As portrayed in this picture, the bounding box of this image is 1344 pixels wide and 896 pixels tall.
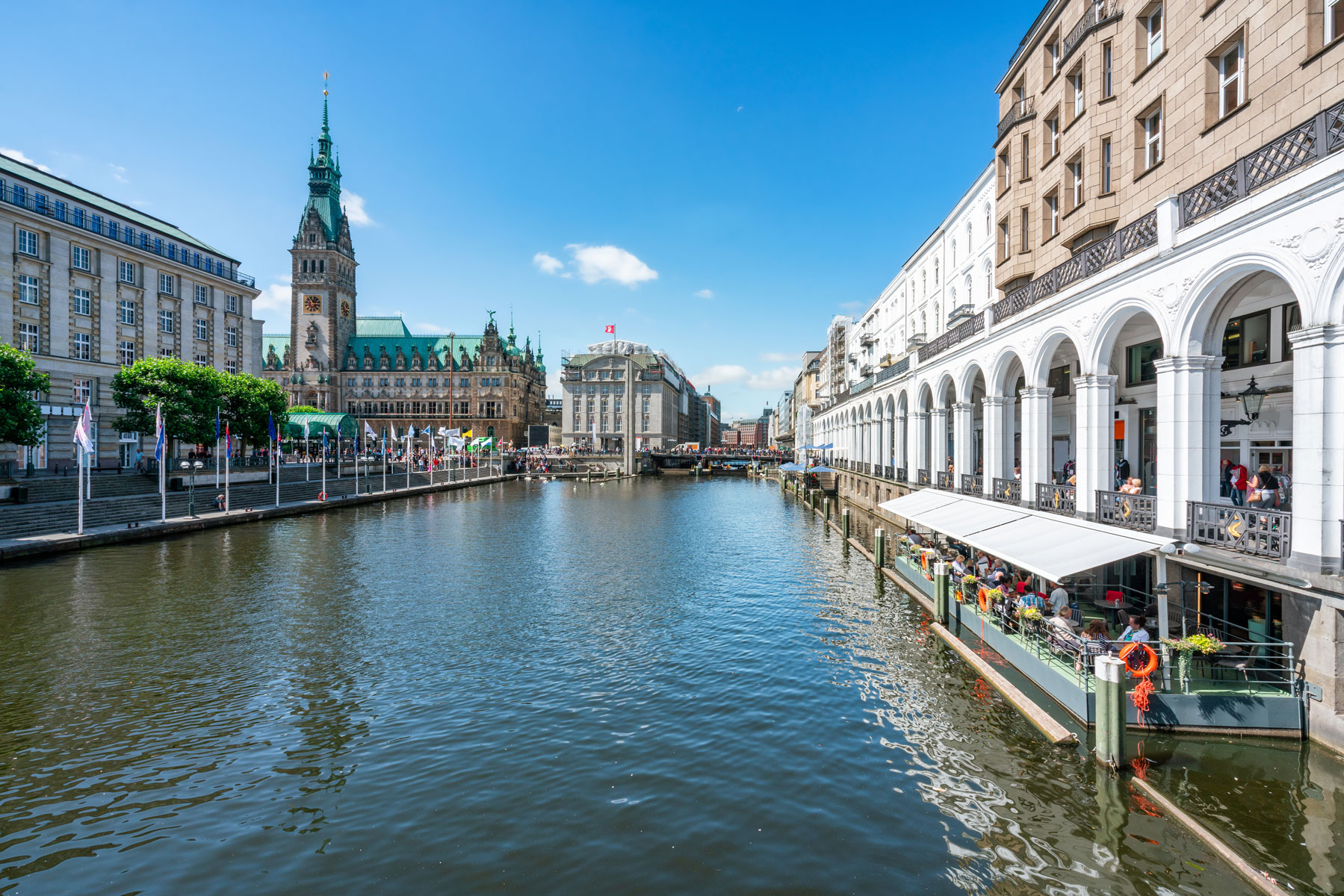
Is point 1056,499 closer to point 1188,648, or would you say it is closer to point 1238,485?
point 1238,485

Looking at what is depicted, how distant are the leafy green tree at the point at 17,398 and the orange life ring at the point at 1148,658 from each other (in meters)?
56.4

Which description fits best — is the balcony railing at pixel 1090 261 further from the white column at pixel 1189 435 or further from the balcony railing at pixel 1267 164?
the white column at pixel 1189 435

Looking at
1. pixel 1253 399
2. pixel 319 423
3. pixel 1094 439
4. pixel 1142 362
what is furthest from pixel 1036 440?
pixel 319 423

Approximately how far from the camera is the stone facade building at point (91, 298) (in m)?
58.1

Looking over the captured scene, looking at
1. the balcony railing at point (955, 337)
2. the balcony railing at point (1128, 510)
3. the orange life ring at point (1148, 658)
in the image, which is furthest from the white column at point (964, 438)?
the orange life ring at point (1148, 658)

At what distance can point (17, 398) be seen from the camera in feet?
→ 132

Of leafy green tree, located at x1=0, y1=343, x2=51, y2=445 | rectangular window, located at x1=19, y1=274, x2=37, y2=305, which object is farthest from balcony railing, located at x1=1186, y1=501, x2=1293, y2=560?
rectangular window, located at x1=19, y1=274, x2=37, y2=305

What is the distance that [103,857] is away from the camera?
1020 cm

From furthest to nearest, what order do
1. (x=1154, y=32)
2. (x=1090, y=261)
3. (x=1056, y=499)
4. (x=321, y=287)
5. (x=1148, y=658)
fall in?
(x=321, y=287) < (x=1056, y=499) < (x=1154, y=32) < (x=1090, y=261) < (x=1148, y=658)

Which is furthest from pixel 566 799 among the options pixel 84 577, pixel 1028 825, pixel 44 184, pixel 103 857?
pixel 44 184

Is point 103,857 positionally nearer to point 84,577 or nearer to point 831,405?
point 84,577

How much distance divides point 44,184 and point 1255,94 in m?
87.5

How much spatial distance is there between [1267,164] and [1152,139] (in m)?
9.21

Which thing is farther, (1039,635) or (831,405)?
(831,405)
